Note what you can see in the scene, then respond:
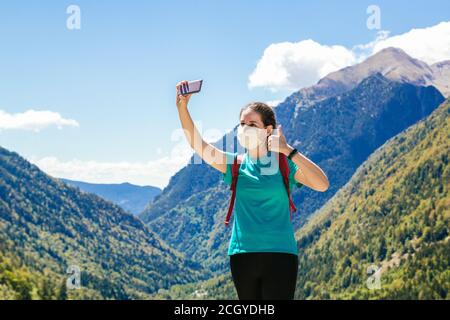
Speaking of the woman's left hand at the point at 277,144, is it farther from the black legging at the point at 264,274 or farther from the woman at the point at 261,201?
the black legging at the point at 264,274

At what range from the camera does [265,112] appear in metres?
6.85

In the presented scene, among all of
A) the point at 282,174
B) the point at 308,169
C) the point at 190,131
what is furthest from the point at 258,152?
the point at 190,131

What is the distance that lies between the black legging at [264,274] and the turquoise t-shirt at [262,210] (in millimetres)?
71

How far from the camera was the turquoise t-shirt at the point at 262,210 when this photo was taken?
6.59 m

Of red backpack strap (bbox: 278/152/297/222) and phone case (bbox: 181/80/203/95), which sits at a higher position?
phone case (bbox: 181/80/203/95)

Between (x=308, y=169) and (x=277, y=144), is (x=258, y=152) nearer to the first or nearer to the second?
(x=277, y=144)

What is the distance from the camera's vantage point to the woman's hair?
6816 millimetres

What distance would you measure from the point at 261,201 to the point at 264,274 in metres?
0.76

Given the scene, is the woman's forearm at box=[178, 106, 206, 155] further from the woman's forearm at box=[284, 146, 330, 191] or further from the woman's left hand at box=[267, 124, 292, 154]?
the woman's forearm at box=[284, 146, 330, 191]

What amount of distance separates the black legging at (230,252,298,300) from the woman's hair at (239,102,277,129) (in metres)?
1.34

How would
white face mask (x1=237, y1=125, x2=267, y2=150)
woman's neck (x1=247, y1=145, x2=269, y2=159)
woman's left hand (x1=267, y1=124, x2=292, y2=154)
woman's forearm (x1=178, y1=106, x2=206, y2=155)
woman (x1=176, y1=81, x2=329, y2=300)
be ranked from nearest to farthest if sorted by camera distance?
1. woman (x1=176, y1=81, x2=329, y2=300)
2. woman's left hand (x1=267, y1=124, x2=292, y2=154)
3. white face mask (x1=237, y1=125, x2=267, y2=150)
4. woman's neck (x1=247, y1=145, x2=269, y2=159)
5. woman's forearm (x1=178, y1=106, x2=206, y2=155)

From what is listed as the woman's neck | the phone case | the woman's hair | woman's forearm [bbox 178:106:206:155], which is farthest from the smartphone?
the woman's neck
